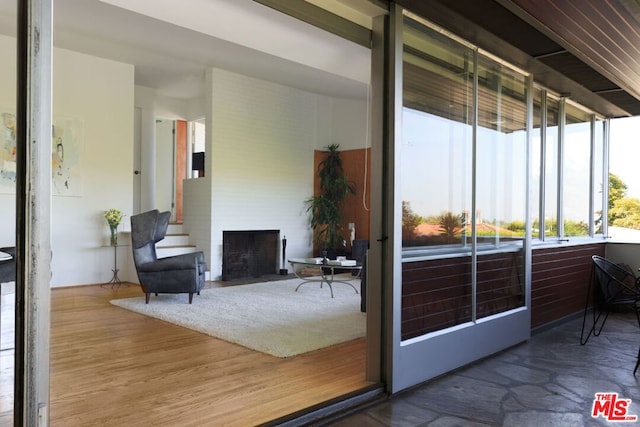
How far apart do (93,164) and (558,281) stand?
6.17 meters

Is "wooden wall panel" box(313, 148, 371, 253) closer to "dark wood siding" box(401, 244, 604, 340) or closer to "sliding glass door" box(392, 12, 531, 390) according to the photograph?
"dark wood siding" box(401, 244, 604, 340)

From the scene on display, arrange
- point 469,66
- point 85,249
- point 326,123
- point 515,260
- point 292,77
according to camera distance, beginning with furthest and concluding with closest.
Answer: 1. point 326,123
2. point 292,77
3. point 85,249
4. point 515,260
5. point 469,66

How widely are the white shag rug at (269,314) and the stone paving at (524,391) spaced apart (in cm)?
114

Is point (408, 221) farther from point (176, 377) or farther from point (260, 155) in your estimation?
point (260, 155)

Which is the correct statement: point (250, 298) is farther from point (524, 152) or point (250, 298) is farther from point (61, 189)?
point (524, 152)

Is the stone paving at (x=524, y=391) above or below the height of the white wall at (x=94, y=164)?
below

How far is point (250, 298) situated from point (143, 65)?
4016mm

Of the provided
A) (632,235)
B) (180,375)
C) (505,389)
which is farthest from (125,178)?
(632,235)

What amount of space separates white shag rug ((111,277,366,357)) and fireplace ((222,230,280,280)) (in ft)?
3.51

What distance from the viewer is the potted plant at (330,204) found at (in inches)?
351

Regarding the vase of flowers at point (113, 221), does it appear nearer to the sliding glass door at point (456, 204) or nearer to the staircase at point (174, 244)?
the staircase at point (174, 244)

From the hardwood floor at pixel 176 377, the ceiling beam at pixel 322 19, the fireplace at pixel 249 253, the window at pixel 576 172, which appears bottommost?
the hardwood floor at pixel 176 377

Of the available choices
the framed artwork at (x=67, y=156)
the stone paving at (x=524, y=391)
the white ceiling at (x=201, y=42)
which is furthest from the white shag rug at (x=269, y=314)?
the white ceiling at (x=201, y=42)

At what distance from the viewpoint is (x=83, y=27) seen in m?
5.58
